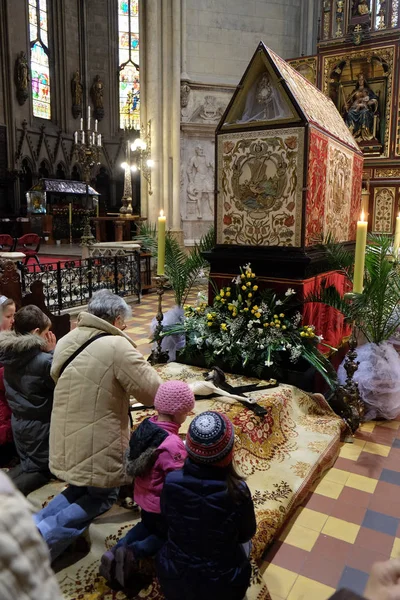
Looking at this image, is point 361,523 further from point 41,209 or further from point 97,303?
point 41,209

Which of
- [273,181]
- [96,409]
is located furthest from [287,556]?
[273,181]

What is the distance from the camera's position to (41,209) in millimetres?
18469

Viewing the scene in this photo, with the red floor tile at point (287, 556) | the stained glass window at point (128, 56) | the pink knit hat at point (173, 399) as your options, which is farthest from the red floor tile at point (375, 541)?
the stained glass window at point (128, 56)

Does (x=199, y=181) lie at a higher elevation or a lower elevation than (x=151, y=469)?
higher

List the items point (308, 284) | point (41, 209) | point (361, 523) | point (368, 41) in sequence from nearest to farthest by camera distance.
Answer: point (361, 523), point (308, 284), point (368, 41), point (41, 209)

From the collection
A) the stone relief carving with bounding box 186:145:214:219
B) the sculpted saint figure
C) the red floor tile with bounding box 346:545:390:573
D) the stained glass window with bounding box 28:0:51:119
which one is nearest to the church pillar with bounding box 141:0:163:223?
the stone relief carving with bounding box 186:145:214:219

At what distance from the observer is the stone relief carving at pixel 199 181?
12.2 m

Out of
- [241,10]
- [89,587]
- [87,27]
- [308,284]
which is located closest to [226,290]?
[308,284]

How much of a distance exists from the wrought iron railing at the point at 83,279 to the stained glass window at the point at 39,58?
48.9 ft

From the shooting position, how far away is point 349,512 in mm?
2895

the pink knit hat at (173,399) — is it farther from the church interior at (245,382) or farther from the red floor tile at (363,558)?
the red floor tile at (363,558)

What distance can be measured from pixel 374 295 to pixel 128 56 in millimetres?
23212

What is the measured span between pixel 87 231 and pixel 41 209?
8351 mm

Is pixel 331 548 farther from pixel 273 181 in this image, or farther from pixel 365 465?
pixel 273 181
